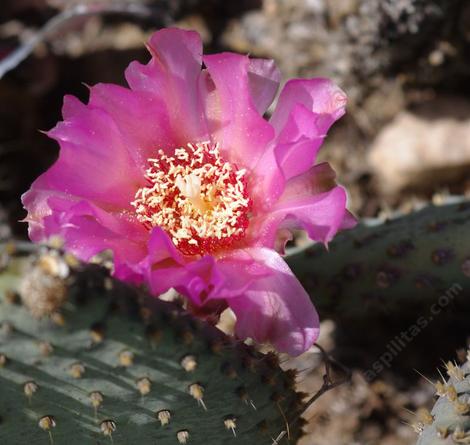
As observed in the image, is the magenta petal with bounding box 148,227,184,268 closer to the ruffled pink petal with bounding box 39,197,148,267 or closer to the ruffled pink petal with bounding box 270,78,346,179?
the ruffled pink petal with bounding box 39,197,148,267

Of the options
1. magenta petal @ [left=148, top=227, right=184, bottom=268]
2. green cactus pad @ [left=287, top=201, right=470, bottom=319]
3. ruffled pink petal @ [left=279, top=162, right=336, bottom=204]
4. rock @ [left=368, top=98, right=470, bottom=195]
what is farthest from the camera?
rock @ [left=368, top=98, right=470, bottom=195]

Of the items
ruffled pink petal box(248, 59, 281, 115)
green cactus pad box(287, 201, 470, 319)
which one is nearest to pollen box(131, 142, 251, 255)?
ruffled pink petal box(248, 59, 281, 115)

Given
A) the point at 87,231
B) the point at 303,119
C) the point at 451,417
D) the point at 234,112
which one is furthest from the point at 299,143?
the point at 451,417

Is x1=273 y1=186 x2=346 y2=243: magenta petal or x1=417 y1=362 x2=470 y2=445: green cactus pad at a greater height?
x1=273 y1=186 x2=346 y2=243: magenta petal

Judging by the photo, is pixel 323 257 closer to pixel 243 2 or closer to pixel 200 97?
pixel 200 97

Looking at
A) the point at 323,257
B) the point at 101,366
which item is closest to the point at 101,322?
the point at 101,366
